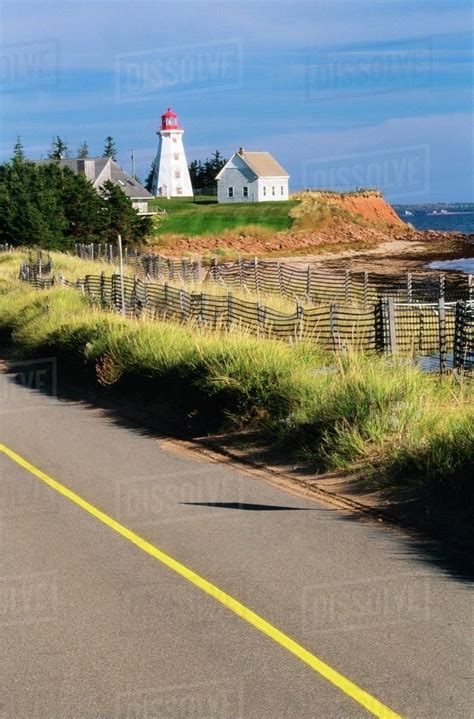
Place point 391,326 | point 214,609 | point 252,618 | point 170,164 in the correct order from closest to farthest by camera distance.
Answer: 1. point 252,618
2. point 214,609
3. point 391,326
4. point 170,164

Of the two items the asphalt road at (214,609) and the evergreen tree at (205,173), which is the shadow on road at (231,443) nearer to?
the asphalt road at (214,609)

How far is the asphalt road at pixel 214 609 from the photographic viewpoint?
6.24m

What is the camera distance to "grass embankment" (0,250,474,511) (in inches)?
439

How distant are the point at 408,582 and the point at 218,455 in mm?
5877

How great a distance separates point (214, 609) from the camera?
307 inches

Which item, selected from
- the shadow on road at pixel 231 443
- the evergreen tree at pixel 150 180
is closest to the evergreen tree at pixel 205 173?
the evergreen tree at pixel 150 180

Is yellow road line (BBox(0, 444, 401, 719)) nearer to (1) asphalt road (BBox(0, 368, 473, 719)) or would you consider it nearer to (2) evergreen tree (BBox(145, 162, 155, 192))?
(1) asphalt road (BBox(0, 368, 473, 719))

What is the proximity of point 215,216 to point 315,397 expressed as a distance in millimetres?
105546

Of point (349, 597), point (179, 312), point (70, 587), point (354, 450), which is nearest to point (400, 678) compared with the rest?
point (349, 597)

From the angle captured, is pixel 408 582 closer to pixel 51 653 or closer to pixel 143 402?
pixel 51 653

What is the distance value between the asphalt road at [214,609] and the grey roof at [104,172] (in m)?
92.4

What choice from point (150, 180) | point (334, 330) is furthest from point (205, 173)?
point (334, 330)

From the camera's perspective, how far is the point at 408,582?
8.24m

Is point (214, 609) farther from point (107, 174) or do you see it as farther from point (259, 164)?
point (259, 164)
